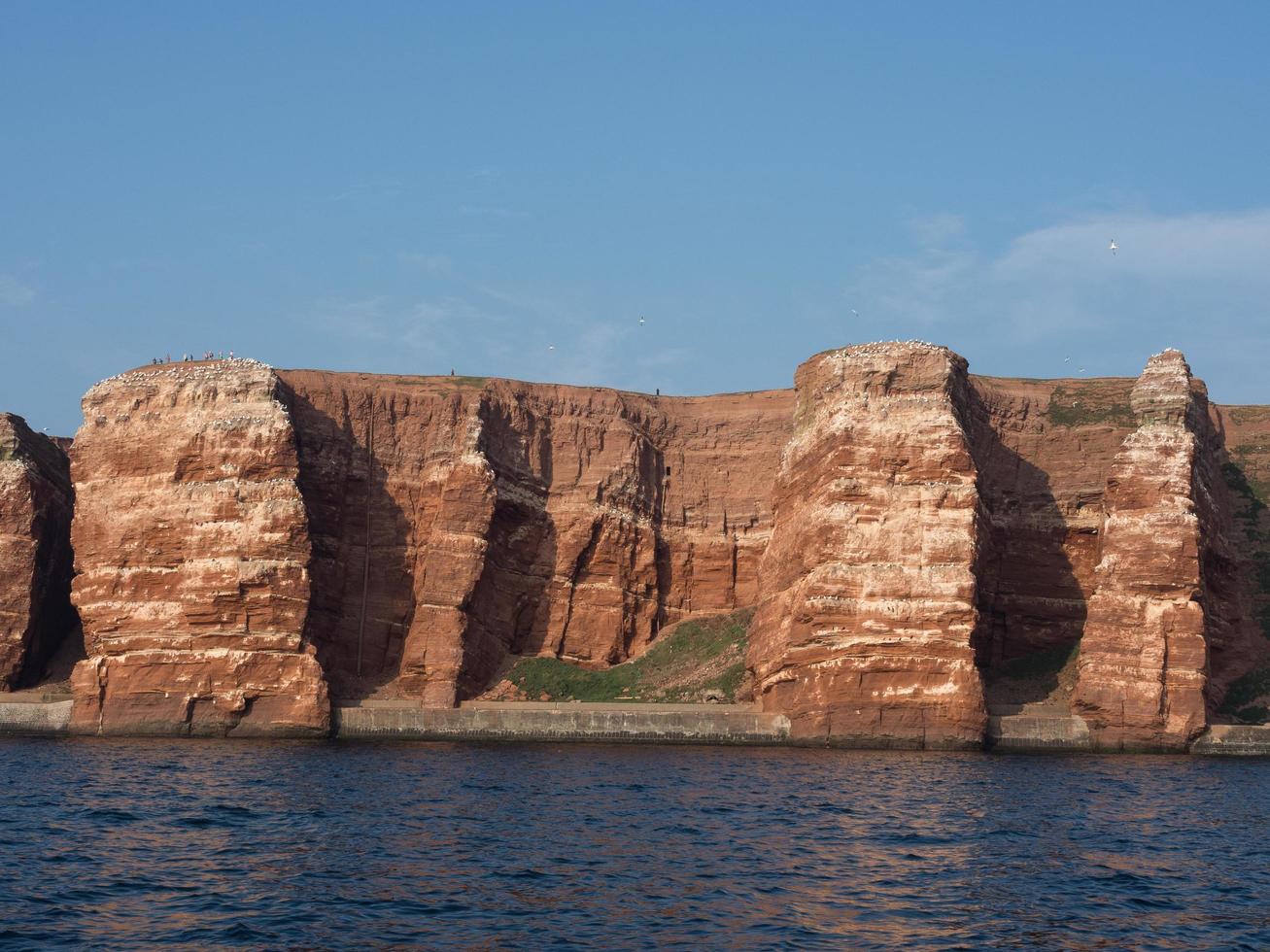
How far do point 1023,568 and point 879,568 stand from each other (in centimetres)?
1550

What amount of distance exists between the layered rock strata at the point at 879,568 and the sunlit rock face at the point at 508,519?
534 inches

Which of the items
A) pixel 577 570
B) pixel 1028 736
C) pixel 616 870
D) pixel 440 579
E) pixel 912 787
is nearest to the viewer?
pixel 616 870

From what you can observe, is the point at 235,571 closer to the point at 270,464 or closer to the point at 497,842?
the point at 270,464

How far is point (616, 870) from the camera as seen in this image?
32562 millimetres

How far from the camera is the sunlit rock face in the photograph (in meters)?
78.4

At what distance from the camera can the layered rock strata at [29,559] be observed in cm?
7794

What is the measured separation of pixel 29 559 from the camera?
79.2 m

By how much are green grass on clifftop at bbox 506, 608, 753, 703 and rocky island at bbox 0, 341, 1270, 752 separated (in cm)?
30

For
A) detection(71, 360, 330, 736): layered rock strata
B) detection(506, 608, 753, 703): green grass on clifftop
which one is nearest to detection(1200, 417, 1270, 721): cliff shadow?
detection(506, 608, 753, 703): green grass on clifftop

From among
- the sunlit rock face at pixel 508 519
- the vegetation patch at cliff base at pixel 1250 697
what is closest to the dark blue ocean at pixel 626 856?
the vegetation patch at cliff base at pixel 1250 697

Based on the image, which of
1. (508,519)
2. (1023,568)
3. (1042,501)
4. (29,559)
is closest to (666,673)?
(508,519)

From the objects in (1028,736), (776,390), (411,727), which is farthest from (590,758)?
(776,390)

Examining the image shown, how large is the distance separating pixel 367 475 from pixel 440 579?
834cm

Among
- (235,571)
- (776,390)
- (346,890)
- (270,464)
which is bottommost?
(346,890)
